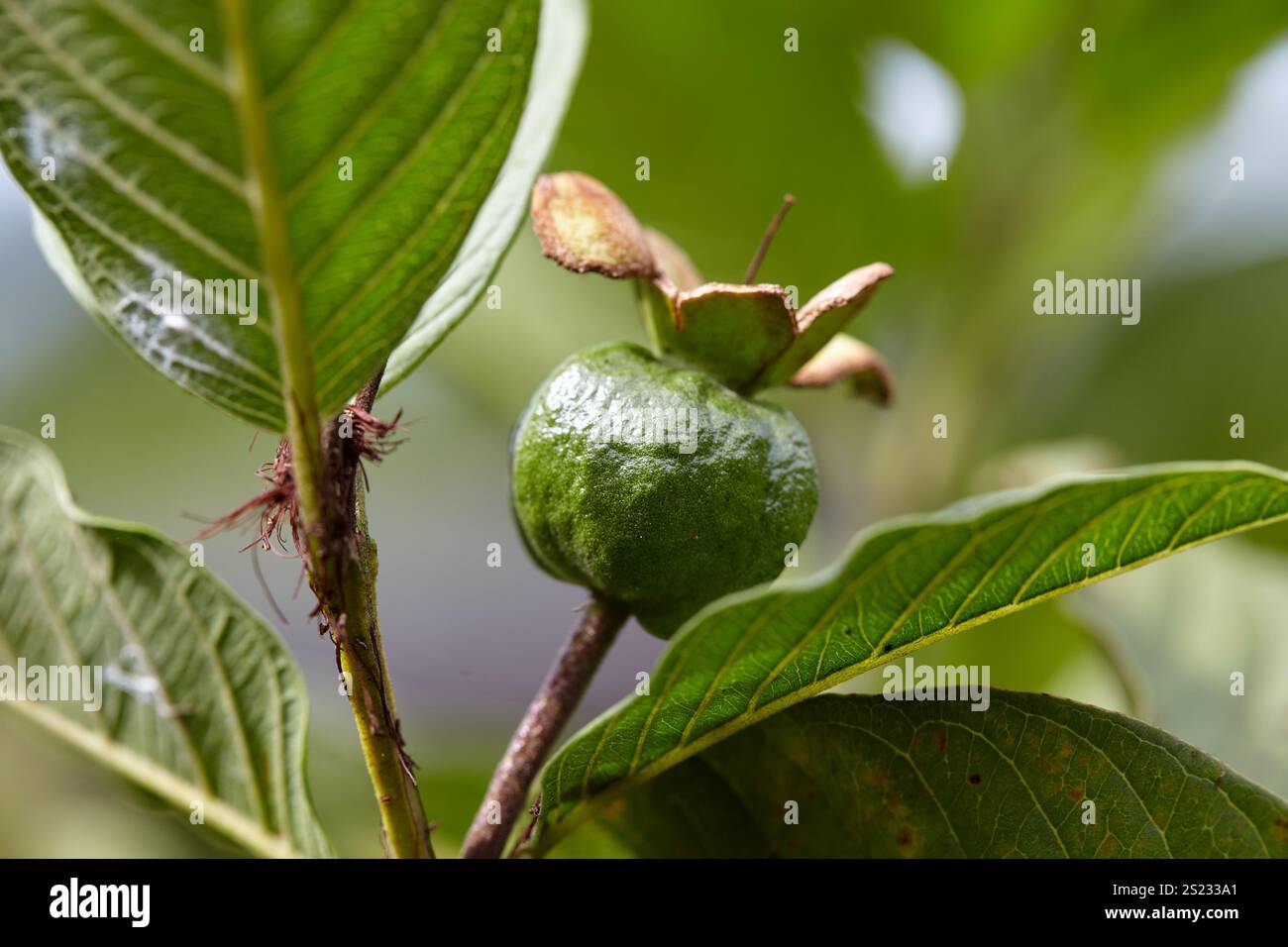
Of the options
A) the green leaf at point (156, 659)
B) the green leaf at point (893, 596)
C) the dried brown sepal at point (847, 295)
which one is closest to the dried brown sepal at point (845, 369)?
the dried brown sepal at point (847, 295)

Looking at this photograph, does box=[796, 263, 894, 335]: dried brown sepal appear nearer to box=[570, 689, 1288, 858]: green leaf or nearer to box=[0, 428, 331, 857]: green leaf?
box=[570, 689, 1288, 858]: green leaf

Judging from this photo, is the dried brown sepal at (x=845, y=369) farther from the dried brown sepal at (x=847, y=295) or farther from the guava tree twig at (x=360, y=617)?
the guava tree twig at (x=360, y=617)

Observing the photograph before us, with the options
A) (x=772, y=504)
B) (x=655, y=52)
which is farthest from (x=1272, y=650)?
(x=655, y=52)

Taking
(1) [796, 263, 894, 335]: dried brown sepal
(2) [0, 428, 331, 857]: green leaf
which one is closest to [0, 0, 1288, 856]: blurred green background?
(2) [0, 428, 331, 857]: green leaf

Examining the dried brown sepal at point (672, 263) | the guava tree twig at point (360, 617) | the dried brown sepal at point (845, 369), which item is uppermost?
the dried brown sepal at point (672, 263)

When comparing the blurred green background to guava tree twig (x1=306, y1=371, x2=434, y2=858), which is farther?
the blurred green background

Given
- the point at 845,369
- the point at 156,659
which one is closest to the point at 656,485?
the point at 845,369
